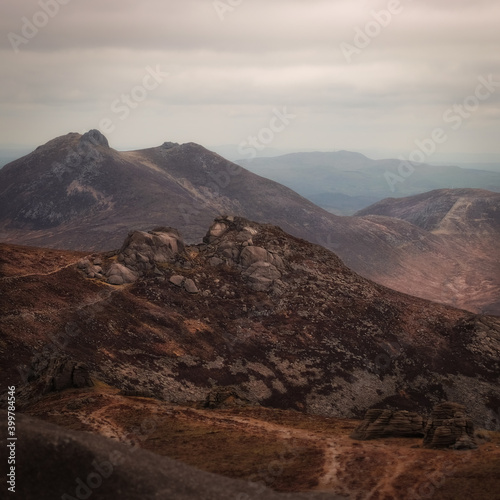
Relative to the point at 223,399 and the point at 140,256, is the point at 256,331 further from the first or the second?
the point at 223,399

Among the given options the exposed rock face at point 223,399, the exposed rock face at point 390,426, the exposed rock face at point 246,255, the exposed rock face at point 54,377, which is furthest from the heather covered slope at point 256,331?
the exposed rock face at point 390,426

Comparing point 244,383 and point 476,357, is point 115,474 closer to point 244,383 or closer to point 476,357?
point 244,383

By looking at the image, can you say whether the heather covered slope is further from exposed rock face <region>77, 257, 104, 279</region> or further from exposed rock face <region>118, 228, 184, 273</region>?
exposed rock face <region>77, 257, 104, 279</region>

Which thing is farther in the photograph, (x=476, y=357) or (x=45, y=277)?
(x=476, y=357)

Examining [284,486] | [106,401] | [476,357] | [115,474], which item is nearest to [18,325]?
[106,401]

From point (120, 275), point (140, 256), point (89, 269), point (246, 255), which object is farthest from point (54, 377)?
point (246, 255)

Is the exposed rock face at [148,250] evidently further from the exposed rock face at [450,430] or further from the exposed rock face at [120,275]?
the exposed rock face at [450,430]
